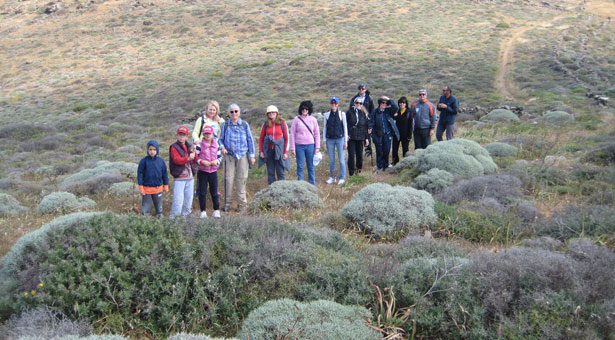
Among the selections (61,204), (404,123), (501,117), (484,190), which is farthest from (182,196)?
(501,117)

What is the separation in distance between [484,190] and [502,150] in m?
3.73

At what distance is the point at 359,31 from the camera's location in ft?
138

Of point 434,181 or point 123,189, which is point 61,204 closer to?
point 123,189

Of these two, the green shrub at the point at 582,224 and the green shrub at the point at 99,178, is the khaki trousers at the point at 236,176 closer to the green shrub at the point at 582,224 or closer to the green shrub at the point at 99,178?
the green shrub at the point at 99,178

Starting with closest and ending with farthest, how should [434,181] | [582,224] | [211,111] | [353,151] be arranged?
[582,224]
[211,111]
[434,181]
[353,151]

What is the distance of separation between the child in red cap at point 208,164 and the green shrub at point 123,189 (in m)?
2.20

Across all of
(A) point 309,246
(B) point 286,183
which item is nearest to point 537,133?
Answer: (B) point 286,183

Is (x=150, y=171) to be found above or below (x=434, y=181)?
above

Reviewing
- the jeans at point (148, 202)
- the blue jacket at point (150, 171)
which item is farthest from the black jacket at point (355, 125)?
the jeans at point (148, 202)

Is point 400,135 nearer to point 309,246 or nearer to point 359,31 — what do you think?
point 309,246

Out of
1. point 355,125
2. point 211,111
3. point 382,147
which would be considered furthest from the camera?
point 382,147

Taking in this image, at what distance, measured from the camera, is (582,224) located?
17.2ft

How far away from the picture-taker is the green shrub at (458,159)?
8391 millimetres

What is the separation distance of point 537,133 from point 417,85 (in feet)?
45.4
